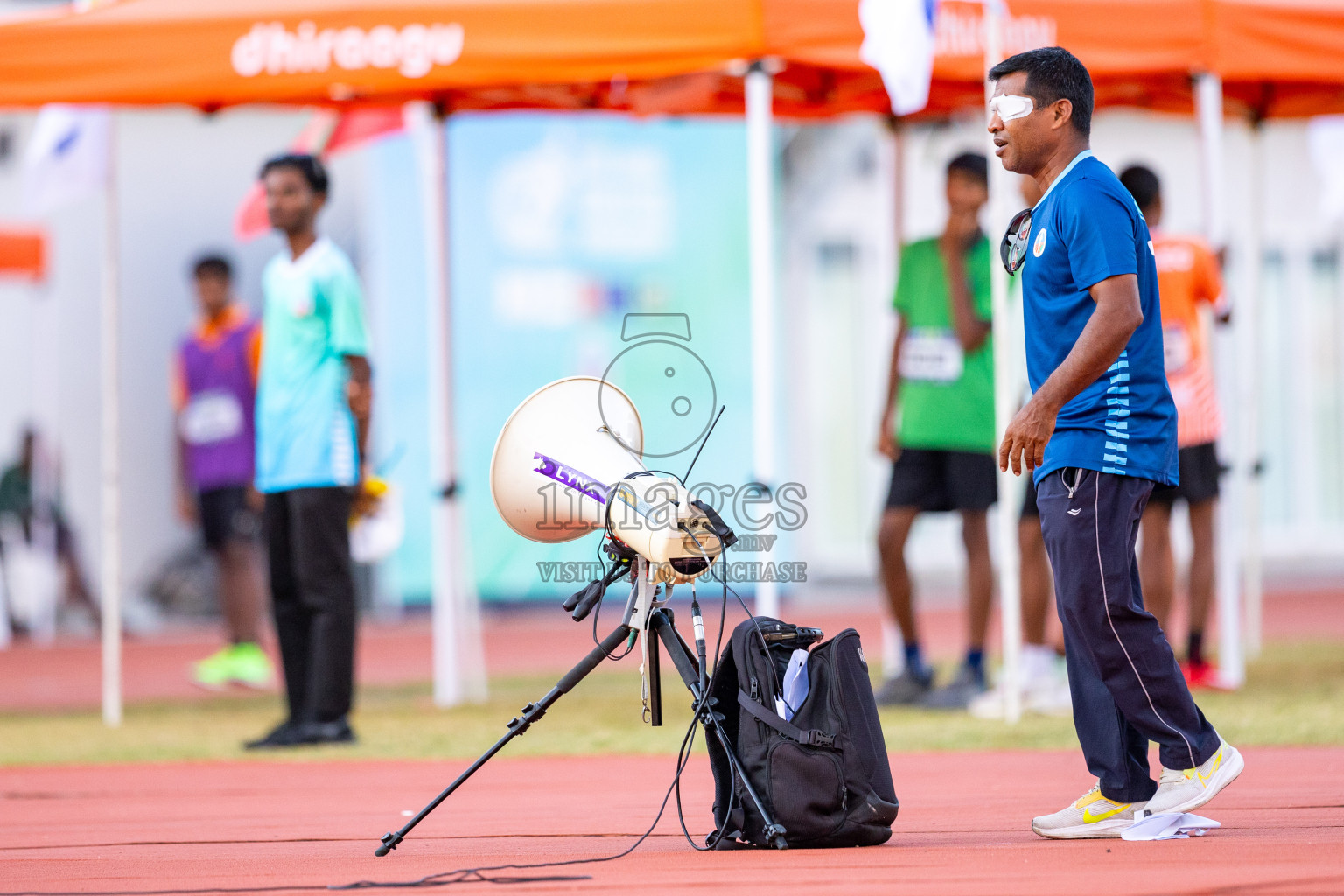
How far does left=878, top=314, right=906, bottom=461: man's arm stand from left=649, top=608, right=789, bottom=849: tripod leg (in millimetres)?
3117

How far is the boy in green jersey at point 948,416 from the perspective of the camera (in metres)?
6.45

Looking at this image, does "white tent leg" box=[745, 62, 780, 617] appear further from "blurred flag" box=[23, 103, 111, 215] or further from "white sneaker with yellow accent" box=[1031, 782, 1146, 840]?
"blurred flag" box=[23, 103, 111, 215]

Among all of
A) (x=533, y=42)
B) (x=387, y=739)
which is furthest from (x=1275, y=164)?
(x=387, y=739)

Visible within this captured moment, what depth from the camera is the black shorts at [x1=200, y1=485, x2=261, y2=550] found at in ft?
26.9

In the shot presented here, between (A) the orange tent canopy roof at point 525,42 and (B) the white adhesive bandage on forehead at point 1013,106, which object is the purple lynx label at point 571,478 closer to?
(B) the white adhesive bandage on forehead at point 1013,106

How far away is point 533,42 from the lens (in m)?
6.01

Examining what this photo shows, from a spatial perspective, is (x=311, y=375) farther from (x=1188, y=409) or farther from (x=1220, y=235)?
(x=1220, y=235)

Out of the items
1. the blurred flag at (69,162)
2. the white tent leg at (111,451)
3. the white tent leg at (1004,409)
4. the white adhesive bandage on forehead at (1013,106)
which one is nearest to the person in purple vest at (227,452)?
the white tent leg at (111,451)

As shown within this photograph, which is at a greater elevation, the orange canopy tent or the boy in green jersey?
the orange canopy tent

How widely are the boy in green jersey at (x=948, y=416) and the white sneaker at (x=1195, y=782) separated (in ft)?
8.82

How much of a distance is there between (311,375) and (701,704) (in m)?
2.86

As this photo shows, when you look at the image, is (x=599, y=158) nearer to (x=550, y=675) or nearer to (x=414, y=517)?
(x=414, y=517)

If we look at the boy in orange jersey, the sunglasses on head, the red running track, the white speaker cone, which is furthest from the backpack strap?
the boy in orange jersey

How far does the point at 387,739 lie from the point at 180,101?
268 centimetres
